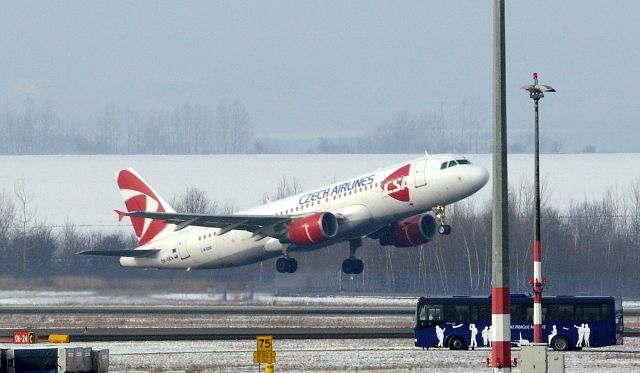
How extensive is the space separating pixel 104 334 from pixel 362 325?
13033 millimetres

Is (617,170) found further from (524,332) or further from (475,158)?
(524,332)

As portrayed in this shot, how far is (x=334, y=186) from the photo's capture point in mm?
78125

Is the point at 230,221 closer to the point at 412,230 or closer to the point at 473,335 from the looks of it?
the point at 412,230

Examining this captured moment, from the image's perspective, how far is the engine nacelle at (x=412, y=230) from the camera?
3172 inches

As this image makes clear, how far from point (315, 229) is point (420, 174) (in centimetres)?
804

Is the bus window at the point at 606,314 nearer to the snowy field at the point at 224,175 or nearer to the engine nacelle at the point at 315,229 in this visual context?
the engine nacelle at the point at 315,229

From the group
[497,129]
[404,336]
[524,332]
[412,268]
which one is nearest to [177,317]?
[404,336]

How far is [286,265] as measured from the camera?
81.8m

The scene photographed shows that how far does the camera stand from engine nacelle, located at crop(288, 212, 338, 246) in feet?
249

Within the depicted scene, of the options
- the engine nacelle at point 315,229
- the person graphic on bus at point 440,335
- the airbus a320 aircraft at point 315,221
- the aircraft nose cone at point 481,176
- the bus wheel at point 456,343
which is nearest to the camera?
the person graphic on bus at point 440,335

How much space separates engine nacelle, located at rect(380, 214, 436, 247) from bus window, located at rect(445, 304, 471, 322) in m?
24.0

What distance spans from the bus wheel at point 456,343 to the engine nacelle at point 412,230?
2487cm

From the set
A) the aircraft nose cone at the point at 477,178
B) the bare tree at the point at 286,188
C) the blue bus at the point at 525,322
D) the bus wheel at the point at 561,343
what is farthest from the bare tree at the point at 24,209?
the bus wheel at the point at 561,343

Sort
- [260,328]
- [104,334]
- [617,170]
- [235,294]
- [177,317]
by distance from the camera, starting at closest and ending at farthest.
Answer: [104,334]
[260,328]
[177,317]
[235,294]
[617,170]
